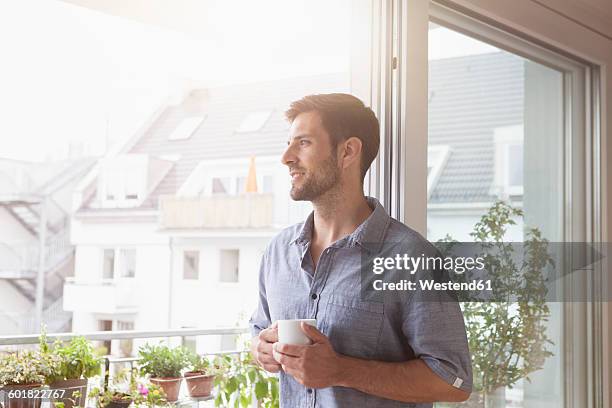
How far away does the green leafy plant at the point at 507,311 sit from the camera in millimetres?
1912

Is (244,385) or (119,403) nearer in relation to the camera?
A: (119,403)

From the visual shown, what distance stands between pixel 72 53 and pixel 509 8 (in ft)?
29.7

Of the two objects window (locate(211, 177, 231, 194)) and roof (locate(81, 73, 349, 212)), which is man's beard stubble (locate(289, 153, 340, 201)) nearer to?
roof (locate(81, 73, 349, 212))

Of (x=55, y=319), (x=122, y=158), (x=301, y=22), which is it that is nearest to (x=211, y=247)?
(x=122, y=158)

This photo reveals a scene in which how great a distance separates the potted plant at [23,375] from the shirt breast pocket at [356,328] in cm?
110

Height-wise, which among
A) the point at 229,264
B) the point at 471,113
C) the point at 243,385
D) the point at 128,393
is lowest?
the point at 243,385

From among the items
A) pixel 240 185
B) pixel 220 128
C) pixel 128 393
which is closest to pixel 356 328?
pixel 128 393

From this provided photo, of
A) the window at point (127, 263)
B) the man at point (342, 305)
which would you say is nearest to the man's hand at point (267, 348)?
the man at point (342, 305)

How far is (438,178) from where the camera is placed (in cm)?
181

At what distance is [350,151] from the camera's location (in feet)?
4.88

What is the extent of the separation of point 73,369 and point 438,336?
4.48ft

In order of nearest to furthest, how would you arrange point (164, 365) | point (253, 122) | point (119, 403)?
point (119, 403) → point (164, 365) → point (253, 122)

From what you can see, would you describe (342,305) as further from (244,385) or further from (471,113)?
(244,385)

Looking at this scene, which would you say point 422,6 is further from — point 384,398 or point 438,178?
point 384,398
